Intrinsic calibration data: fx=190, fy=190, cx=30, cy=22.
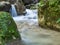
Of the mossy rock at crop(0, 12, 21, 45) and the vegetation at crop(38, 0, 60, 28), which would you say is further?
the vegetation at crop(38, 0, 60, 28)

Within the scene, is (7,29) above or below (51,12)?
above

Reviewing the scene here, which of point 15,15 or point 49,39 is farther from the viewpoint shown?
point 15,15

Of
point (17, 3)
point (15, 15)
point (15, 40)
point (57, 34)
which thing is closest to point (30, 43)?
point (15, 40)

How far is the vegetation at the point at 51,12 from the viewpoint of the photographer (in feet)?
30.3

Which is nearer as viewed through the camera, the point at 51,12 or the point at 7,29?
the point at 7,29

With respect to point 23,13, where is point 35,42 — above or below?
above

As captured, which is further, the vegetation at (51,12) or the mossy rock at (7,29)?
the vegetation at (51,12)

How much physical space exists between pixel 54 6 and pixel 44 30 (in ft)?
4.36

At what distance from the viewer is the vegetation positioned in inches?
364

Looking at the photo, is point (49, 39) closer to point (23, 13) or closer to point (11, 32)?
point (11, 32)

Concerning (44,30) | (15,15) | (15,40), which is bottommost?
(15,15)

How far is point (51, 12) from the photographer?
9.55 m

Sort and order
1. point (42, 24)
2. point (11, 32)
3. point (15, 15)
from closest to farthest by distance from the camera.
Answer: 1. point (11, 32)
2. point (42, 24)
3. point (15, 15)

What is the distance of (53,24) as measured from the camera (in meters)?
9.26
